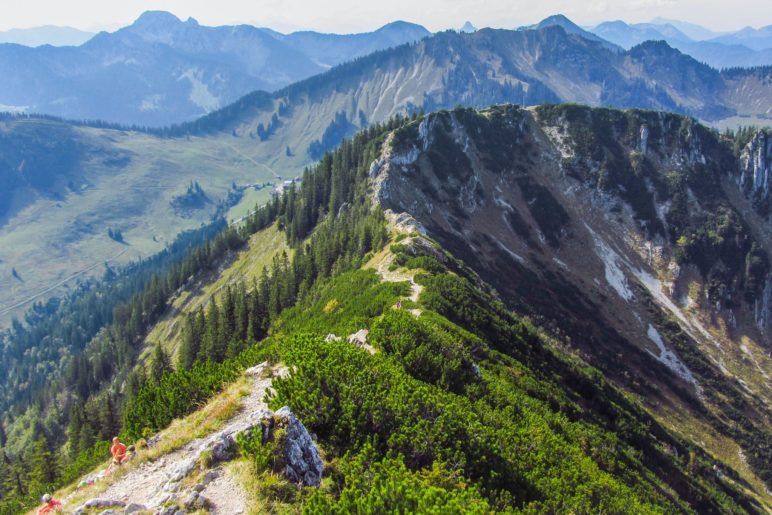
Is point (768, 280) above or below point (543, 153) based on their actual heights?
below

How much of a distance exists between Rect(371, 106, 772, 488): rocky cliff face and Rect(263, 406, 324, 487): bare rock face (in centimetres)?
9587

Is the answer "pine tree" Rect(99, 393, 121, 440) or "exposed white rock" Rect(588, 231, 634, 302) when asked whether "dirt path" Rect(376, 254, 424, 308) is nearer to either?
"pine tree" Rect(99, 393, 121, 440)

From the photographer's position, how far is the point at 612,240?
562ft

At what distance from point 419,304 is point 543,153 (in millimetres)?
149949

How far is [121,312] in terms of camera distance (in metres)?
189

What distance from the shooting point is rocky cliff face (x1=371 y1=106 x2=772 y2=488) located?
125 metres

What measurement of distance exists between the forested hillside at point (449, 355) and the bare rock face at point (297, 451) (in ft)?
2.40

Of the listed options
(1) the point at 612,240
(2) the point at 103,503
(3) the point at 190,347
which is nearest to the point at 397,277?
(3) the point at 190,347

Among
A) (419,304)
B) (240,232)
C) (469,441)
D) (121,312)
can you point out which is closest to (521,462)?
(469,441)

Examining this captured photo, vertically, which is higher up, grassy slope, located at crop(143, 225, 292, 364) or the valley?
the valley

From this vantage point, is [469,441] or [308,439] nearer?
[308,439]

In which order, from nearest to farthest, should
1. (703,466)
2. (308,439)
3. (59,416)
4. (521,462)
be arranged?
(308,439) < (521,462) < (703,466) < (59,416)

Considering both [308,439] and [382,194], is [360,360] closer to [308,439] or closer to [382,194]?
[308,439]

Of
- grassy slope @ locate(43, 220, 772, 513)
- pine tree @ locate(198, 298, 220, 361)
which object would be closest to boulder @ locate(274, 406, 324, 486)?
grassy slope @ locate(43, 220, 772, 513)
